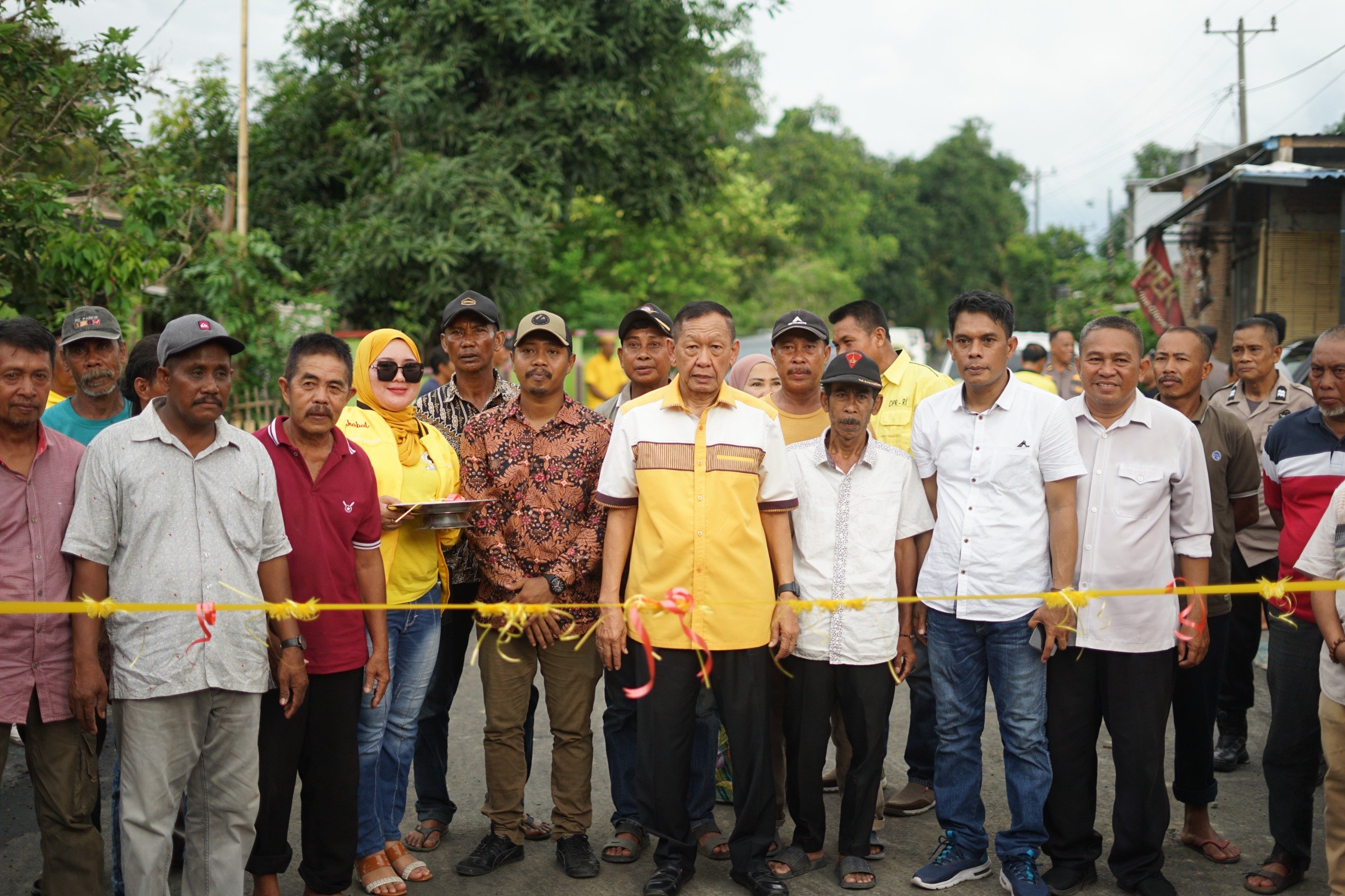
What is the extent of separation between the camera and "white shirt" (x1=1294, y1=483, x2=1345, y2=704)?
401 cm

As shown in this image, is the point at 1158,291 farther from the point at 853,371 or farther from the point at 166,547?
the point at 166,547

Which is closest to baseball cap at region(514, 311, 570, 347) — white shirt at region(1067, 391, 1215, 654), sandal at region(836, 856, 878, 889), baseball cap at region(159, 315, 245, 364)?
baseball cap at region(159, 315, 245, 364)

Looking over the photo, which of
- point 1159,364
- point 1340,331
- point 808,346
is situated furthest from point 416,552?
point 1340,331

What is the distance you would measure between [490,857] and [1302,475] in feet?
12.9

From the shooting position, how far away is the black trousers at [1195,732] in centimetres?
473

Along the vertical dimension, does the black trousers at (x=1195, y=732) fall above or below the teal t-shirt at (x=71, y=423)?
below

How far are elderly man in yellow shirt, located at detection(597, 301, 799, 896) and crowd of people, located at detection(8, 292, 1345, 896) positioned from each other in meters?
0.02

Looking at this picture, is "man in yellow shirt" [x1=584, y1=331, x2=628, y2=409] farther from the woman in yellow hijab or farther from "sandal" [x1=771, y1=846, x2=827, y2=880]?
"sandal" [x1=771, y1=846, x2=827, y2=880]

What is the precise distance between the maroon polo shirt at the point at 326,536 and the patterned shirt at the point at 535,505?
64 cm

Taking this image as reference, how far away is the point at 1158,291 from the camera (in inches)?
763

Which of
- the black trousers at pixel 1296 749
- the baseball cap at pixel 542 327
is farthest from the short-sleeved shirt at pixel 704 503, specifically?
the black trousers at pixel 1296 749

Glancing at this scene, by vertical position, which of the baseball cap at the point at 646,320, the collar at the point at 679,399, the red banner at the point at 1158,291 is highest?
the red banner at the point at 1158,291

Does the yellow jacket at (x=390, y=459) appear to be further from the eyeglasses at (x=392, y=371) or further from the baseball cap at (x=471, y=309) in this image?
the baseball cap at (x=471, y=309)

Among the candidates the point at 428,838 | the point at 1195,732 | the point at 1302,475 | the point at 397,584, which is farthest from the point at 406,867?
the point at 1302,475
